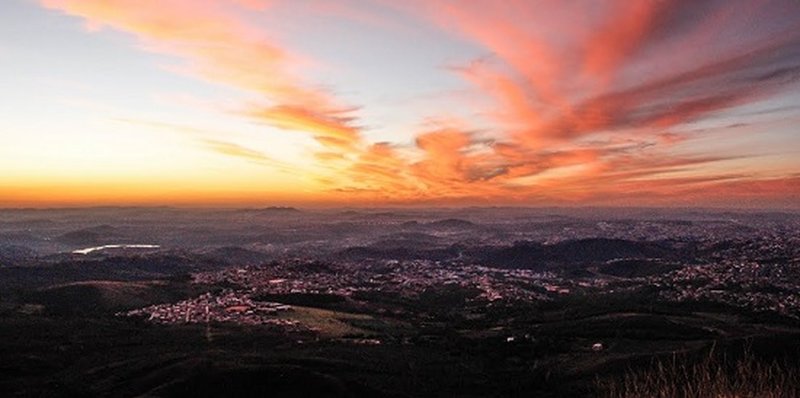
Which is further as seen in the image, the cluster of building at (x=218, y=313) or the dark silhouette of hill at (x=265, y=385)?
the cluster of building at (x=218, y=313)

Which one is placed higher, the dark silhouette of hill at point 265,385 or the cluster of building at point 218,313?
the dark silhouette of hill at point 265,385

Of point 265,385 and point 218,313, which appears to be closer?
point 265,385

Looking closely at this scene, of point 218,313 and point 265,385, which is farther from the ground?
point 265,385

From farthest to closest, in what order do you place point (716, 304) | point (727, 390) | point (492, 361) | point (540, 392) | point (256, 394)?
point (716, 304) → point (492, 361) → point (540, 392) → point (256, 394) → point (727, 390)

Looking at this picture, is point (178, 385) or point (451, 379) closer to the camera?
point (178, 385)

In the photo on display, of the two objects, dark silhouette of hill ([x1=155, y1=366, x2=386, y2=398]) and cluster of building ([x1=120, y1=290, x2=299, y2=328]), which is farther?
cluster of building ([x1=120, y1=290, x2=299, y2=328])

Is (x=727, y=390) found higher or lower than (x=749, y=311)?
higher

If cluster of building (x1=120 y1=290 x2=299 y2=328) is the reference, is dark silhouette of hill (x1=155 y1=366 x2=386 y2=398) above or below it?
above

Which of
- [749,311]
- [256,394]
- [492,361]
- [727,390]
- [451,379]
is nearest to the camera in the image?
[727,390]

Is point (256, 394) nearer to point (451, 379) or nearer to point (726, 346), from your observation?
point (451, 379)

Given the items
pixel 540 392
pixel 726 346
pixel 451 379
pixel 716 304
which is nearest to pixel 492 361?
pixel 451 379
